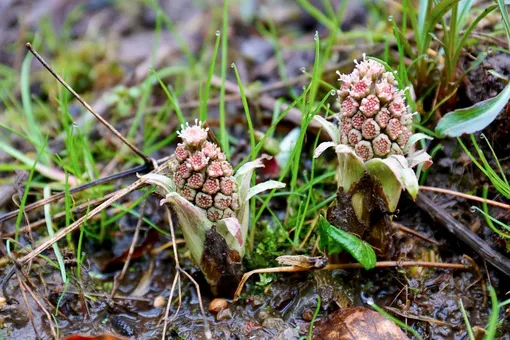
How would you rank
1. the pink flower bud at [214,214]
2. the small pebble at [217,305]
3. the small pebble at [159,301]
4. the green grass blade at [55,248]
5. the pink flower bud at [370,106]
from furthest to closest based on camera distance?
the small pebble at [159,301] < the small pebble at [217,305] < the green grass blade at [55,248] < the pink flower bud at [214,214] < the pink flower bud at [370,106]

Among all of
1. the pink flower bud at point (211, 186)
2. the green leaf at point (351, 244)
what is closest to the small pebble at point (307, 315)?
the green leaf at point (351, 244)

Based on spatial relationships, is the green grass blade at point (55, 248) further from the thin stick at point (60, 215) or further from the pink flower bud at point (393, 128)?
the pink flower bud at point (393, 128)

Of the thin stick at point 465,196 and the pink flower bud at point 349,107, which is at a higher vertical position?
the pink flower bud at point 349,107

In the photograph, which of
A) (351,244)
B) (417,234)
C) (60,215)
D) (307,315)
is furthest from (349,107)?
(60,215)

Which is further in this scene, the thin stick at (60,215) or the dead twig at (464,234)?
the thin stick at (60,215)

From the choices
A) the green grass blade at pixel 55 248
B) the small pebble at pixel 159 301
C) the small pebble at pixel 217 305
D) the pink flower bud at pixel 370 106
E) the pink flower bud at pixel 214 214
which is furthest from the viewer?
the small pebble at pixel 159 301

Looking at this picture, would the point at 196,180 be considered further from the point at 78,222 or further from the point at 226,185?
the point at 78,222

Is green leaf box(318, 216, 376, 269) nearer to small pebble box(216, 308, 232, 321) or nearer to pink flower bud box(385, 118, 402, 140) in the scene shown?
pink flower bud box(385, 118, 402, 140)

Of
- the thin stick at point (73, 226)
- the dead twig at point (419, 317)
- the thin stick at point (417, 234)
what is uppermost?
the thin stick at point (73, 226)
